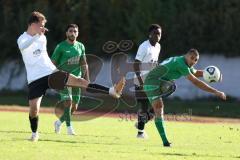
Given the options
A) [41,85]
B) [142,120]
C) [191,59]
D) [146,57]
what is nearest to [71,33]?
[146,57]

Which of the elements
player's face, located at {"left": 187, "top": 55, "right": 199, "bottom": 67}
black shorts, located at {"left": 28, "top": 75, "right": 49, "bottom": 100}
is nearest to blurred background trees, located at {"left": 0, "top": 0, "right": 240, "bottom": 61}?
player's face, located at {"left": 187, "top": 55, "right": 199, "bottom": 67}

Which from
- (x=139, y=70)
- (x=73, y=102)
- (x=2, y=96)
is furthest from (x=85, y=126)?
(x=2, y=96)

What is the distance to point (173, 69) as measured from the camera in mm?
14234

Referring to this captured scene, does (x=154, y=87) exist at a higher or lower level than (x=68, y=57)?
lower

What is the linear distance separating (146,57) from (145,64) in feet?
0.68

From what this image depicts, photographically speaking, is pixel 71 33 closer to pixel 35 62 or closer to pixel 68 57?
pixel 68 57

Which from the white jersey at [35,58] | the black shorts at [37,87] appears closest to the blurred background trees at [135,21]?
the white jersey at [35,58]

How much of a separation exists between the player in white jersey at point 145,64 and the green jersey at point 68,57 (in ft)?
4.90

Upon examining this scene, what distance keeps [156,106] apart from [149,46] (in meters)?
2.44

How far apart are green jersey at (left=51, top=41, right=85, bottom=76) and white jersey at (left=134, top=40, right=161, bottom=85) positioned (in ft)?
5.00

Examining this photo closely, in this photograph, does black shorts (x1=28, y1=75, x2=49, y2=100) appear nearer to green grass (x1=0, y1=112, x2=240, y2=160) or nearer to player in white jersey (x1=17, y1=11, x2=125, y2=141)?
player in white jersey (x1=17, y1=11, x2=125, y2=141)

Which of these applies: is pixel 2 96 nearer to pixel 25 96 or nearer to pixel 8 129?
pixel 25 96

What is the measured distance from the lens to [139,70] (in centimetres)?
1662

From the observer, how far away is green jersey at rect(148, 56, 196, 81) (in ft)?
45.9
